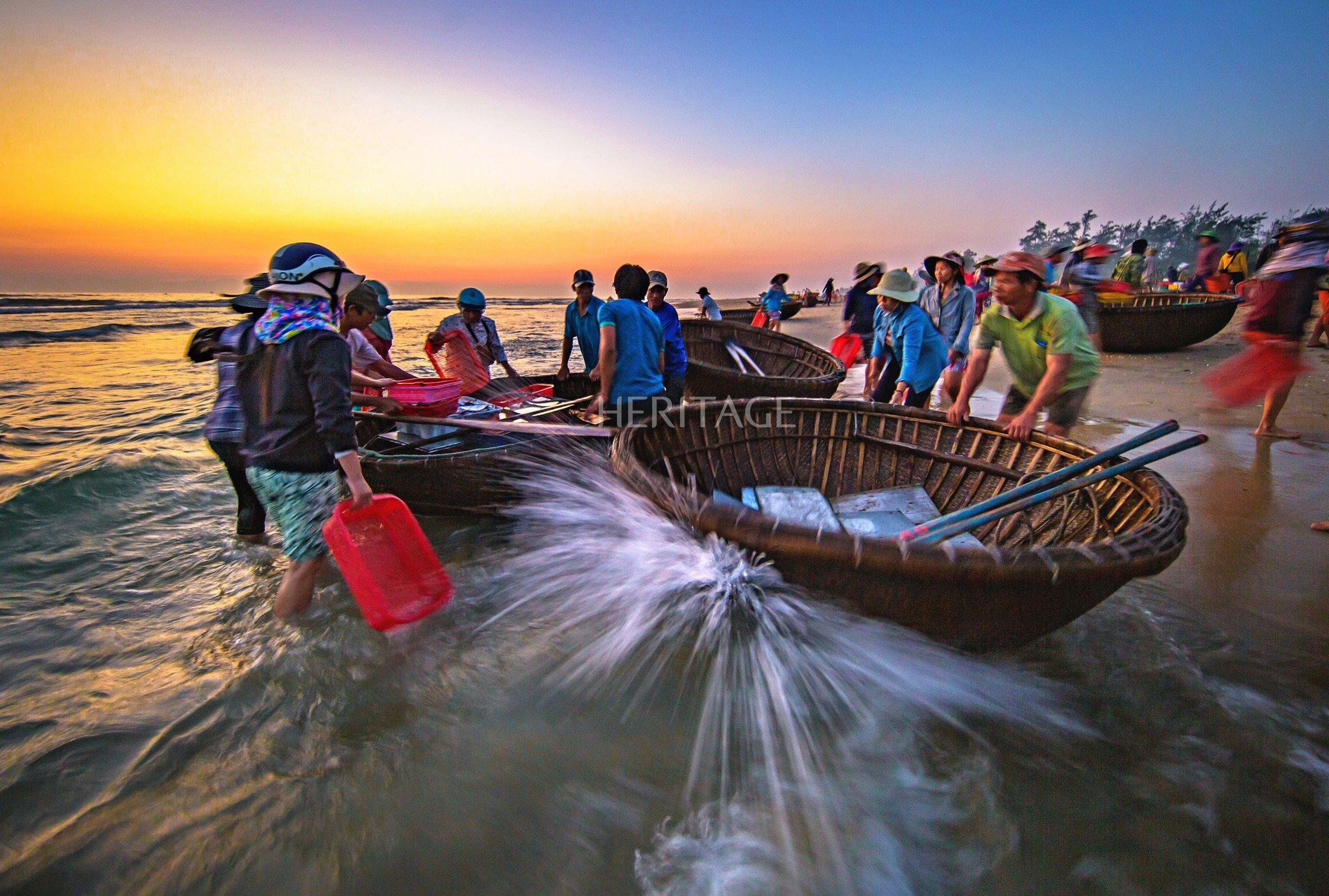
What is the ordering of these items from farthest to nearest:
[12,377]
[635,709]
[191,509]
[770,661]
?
[12,377]
[191,509]
[770,661]
[635,709]

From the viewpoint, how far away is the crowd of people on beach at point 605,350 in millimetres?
2426

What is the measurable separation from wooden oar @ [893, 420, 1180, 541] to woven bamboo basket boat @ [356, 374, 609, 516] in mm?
2220

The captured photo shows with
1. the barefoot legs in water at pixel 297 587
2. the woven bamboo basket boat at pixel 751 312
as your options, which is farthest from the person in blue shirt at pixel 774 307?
the barefoot legs in water at pixel 297 587

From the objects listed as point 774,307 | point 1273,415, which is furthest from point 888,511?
point 774,307

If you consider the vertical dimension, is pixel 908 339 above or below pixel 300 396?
below

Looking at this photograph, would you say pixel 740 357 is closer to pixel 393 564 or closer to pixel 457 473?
pixel 457 473

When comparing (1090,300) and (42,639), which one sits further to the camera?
(1090,300)

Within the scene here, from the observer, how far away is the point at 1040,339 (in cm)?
344

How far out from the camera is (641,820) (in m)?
2.06

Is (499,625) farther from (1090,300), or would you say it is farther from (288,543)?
→ (1090,300)

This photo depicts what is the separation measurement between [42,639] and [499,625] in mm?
2572

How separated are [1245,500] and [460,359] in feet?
21.8

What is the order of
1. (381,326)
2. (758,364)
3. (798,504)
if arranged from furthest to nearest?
1. (758,364)
2. (381,326)
3. (798,504)

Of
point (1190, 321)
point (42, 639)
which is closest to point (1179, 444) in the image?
point (42, 639)
